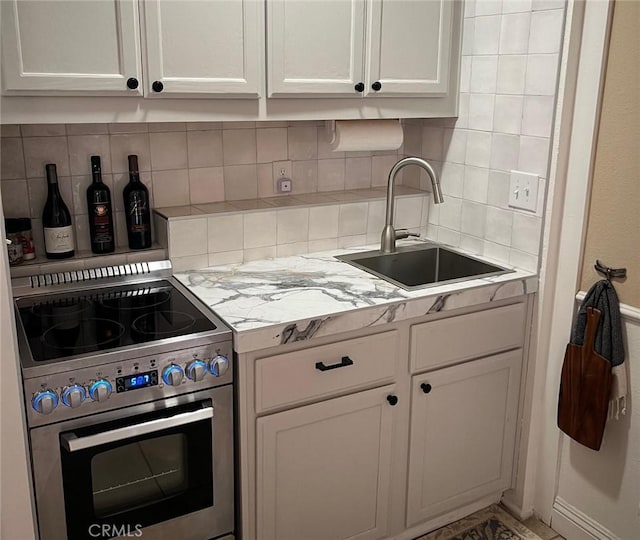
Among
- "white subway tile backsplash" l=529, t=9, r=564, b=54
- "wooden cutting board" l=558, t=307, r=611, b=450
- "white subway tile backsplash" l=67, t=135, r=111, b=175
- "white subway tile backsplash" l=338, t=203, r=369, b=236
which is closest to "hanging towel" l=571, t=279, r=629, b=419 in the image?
"wooden cutting board" l=558, t=307, r=611, b=450

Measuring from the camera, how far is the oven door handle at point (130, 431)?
1497 millimetres

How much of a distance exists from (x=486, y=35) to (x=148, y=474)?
170cm

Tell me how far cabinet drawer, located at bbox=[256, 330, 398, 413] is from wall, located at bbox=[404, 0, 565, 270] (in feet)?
2.03

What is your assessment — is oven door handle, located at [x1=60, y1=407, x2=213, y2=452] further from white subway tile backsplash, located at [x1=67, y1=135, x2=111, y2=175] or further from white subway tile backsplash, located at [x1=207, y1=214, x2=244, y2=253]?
white subway tile backsplash, located at [x1=67, y1=135, x2=111, y2=175]

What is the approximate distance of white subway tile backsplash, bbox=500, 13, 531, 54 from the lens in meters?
2.05

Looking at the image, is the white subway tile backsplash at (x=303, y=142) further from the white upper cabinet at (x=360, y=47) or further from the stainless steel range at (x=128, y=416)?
the stainless steel range at (x=128, y=416)

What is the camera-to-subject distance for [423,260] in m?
2.46

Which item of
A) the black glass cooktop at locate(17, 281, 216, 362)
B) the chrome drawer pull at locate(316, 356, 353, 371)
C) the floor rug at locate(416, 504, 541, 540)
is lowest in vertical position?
the floor rug at locate(416, 504, 541, 540)

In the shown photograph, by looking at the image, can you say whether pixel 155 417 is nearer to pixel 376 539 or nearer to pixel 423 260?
pixel 376 539

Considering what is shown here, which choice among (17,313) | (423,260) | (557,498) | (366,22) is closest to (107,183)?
(17,313)

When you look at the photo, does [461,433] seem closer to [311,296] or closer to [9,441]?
[311,296]

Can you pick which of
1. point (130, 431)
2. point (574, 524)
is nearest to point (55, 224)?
point (130, 431)

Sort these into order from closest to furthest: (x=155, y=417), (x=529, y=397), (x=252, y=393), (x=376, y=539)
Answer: (x=155, y=417) → (x=252, y=393) → (x=376, y=539) → (x=529, y=397)

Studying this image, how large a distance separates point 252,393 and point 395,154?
127 cm
